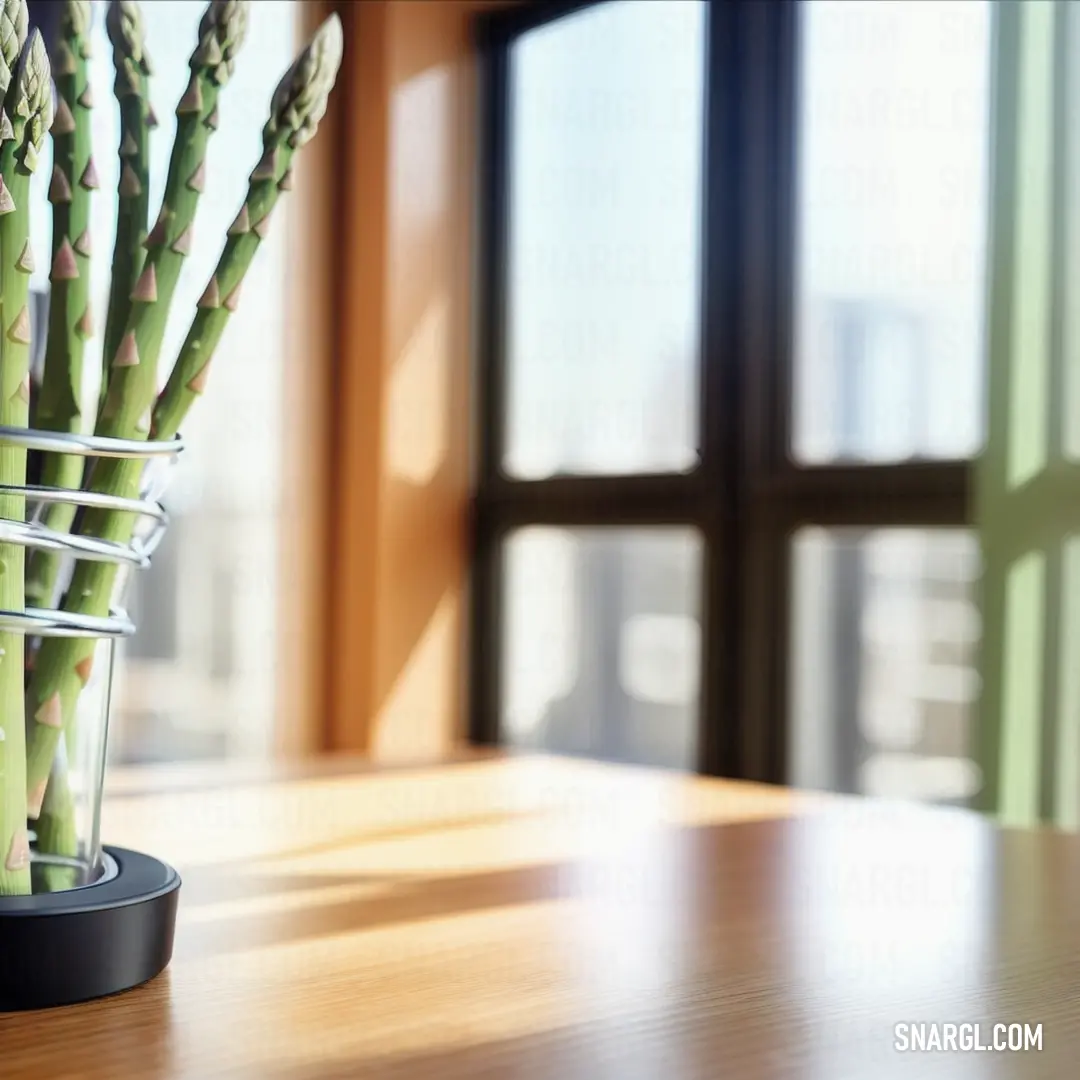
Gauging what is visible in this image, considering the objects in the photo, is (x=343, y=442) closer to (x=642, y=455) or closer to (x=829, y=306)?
(x=642, y=455)

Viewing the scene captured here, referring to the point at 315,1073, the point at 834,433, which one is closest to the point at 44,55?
the point at 315,1073

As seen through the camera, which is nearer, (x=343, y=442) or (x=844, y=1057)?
(x=844, y=1057)

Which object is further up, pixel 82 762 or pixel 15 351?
pixel 15 351

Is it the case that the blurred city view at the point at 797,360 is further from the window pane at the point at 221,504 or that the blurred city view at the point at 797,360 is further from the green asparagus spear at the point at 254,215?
the green asparagus spear at the point at 254,215

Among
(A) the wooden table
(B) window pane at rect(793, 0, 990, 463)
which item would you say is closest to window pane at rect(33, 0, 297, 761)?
(B) window pane at rect(793, 0, 990, 463)

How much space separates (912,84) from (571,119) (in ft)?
2.57

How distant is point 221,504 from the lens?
9.03ft

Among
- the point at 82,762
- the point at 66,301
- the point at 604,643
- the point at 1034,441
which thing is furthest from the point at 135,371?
the point at 604,643

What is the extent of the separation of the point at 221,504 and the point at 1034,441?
1.53 m

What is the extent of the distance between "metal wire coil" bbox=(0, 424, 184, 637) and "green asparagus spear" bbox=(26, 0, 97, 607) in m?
0.02

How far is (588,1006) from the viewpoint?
2.17ft

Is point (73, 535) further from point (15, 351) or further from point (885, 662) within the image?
point (885, 662)

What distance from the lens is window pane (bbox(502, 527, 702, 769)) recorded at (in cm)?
259

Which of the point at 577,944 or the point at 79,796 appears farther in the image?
the point at 577,944
